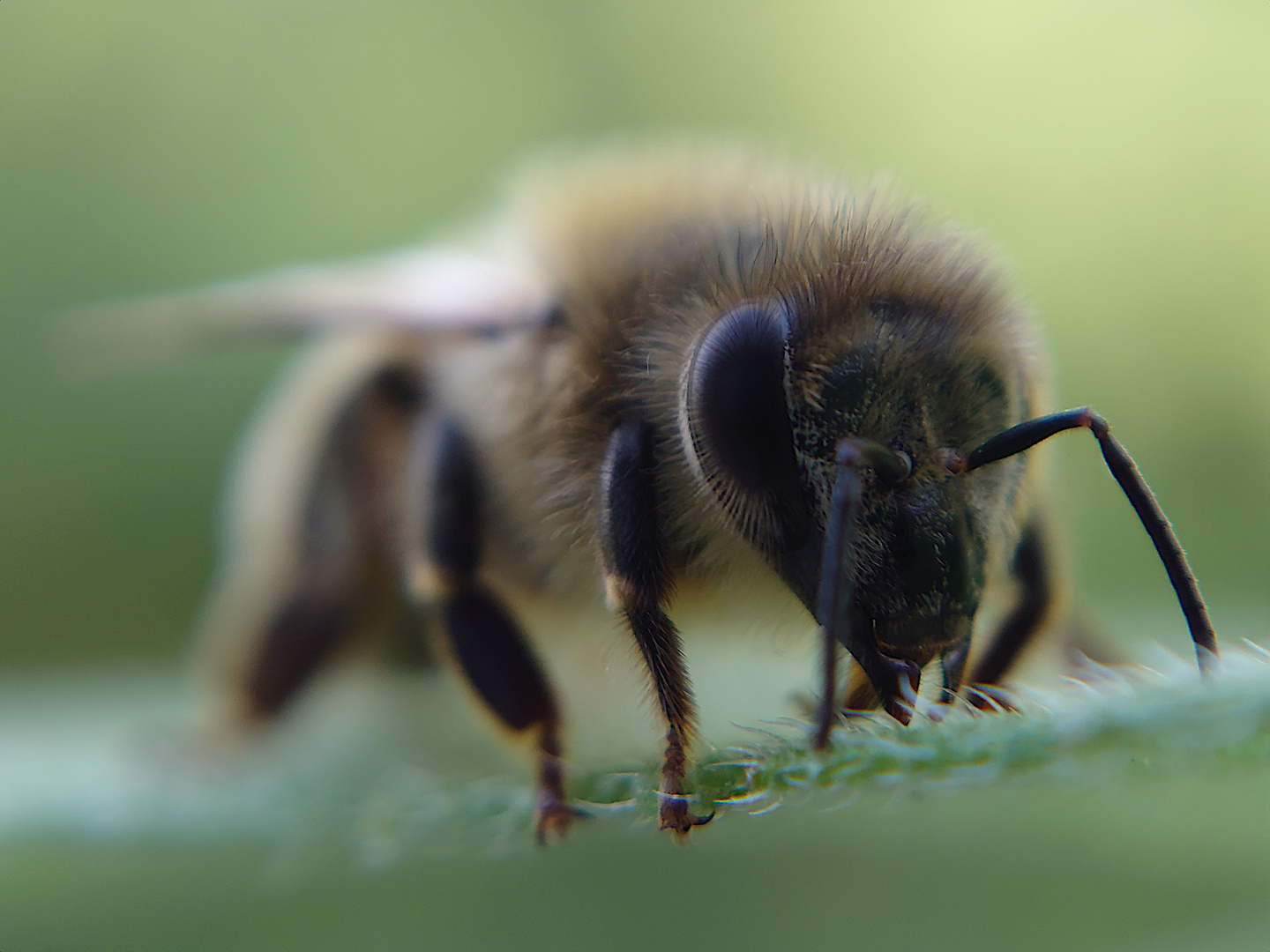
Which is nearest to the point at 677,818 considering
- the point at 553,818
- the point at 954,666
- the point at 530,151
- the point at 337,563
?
the point at 553,818

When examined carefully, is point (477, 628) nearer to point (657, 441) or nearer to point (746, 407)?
point (657, 441)

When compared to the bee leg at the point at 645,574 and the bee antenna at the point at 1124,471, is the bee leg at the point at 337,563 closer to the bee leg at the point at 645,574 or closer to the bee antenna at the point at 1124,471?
the bee leg at the point at 645,574

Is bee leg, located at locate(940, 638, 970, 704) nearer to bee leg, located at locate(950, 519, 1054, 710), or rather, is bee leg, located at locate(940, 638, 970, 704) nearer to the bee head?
the bee head

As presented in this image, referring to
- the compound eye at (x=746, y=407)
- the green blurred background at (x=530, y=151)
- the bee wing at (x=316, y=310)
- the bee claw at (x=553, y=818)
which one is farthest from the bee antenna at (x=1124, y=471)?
the green blurred background at (x=530, y=151)

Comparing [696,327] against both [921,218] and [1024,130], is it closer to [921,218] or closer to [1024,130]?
[921,218]

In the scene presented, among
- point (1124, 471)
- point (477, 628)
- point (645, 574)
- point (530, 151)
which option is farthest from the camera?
point (530, 151)

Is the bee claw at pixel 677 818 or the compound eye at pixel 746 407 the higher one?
the compound eye at pixel 746 407
